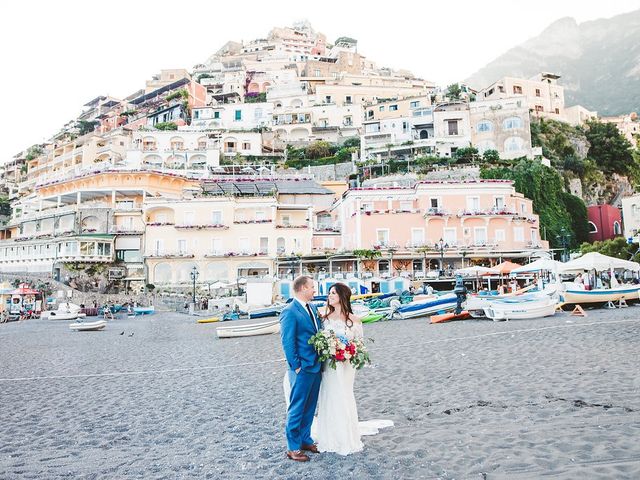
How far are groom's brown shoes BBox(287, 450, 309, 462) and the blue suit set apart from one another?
50 mm

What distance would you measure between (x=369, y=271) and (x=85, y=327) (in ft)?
75.4

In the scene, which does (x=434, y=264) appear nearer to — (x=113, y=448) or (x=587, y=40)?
(x=113, y=448)

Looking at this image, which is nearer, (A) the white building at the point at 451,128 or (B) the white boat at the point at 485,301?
(B) the white boat at the point at 485,301

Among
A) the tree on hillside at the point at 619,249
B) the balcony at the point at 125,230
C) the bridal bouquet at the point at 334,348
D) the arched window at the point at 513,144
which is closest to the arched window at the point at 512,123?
the arched window at the point at 513,144

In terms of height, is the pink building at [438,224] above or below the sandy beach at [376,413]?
above

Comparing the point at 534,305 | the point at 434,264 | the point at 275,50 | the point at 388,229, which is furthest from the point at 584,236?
the point at 275,50

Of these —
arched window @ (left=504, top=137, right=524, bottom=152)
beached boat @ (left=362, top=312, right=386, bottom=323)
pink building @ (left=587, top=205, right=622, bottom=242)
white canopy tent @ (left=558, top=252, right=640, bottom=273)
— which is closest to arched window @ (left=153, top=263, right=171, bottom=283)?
beached boat @ (left=362, top=312, right=386, bottom=323)

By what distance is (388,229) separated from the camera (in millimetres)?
41125

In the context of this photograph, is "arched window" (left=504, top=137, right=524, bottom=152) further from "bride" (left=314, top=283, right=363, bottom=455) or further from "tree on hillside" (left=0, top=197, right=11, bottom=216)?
"tree on hillside" (left=0, top=197, right=11, bottom=216)

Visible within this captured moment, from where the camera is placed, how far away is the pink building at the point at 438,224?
40.6 m

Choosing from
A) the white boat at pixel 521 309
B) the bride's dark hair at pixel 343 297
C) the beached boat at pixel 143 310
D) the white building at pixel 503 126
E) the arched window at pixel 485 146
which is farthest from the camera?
the arched window at pixel 485 146

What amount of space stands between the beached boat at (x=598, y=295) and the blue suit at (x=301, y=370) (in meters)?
18.6

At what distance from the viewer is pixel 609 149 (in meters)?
60.2

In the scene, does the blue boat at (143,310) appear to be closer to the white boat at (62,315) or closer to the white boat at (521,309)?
the white boat at (62,315)
